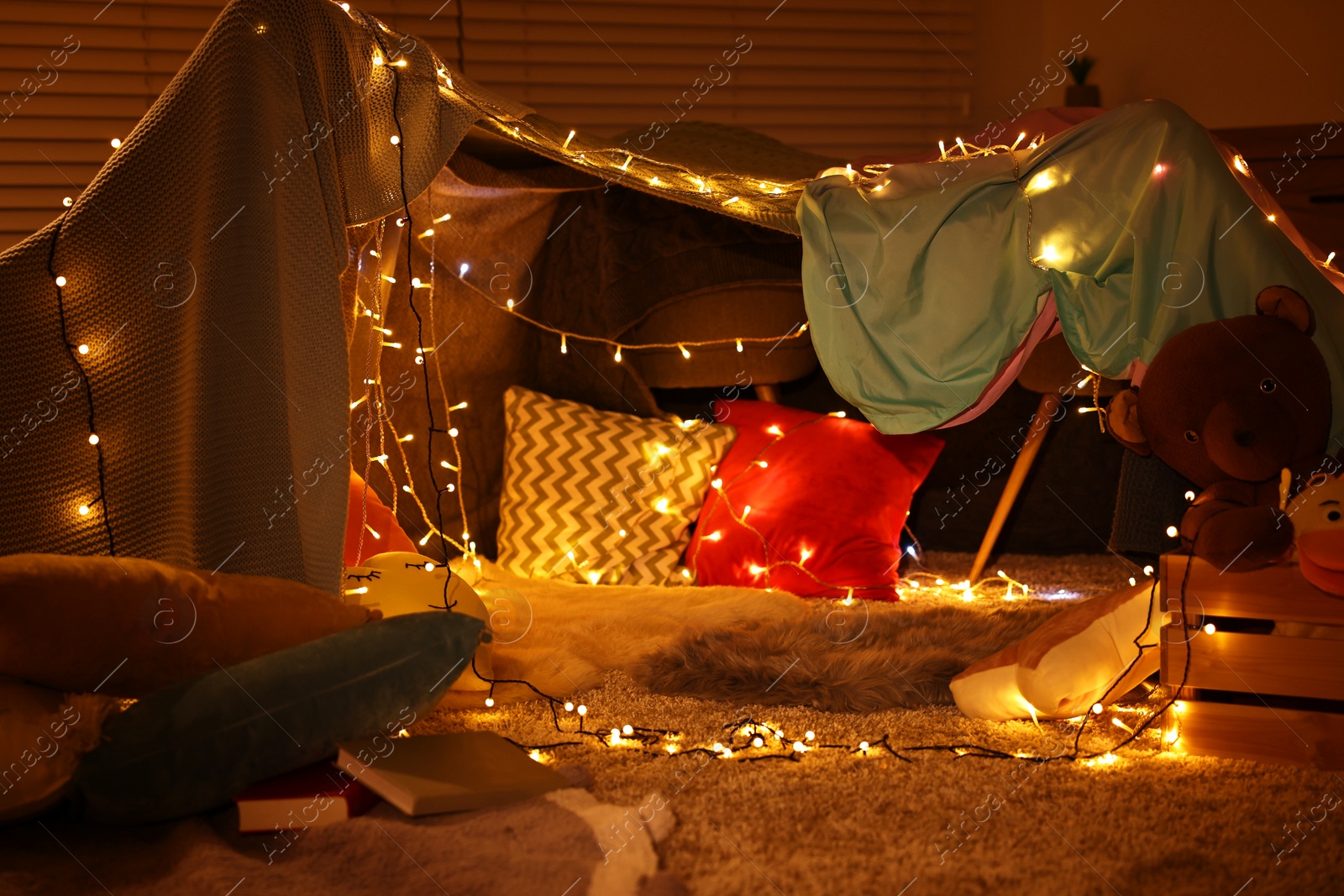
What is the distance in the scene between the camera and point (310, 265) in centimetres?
129

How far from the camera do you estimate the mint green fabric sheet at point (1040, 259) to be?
1274 millimetres

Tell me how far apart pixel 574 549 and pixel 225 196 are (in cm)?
99

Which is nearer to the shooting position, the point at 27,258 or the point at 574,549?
the point at 27,258

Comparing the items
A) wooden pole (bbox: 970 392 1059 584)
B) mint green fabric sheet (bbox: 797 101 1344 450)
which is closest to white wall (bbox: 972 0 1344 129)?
wooden pole (bbox: 970 392 1059 584)

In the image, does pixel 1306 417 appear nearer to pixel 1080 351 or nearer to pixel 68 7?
pixel 1080 351

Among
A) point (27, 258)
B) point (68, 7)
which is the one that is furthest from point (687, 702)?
point (68, 7)

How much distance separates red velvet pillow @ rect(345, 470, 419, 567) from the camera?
5.37ft

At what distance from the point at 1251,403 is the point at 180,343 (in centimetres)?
124

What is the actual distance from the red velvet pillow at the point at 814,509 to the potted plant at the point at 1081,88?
154 centimetres

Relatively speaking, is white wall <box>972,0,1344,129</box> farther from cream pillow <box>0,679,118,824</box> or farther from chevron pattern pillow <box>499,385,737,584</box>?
cream pillow <box>0,679,118,824</box>

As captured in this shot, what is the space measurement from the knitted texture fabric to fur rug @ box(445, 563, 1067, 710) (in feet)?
1.24

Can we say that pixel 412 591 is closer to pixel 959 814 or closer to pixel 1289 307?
pixel 959 814

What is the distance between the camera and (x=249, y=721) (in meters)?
0.99

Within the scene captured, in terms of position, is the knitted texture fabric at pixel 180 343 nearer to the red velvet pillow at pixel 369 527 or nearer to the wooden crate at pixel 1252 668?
the red velvet pillow at pixel 369 527
